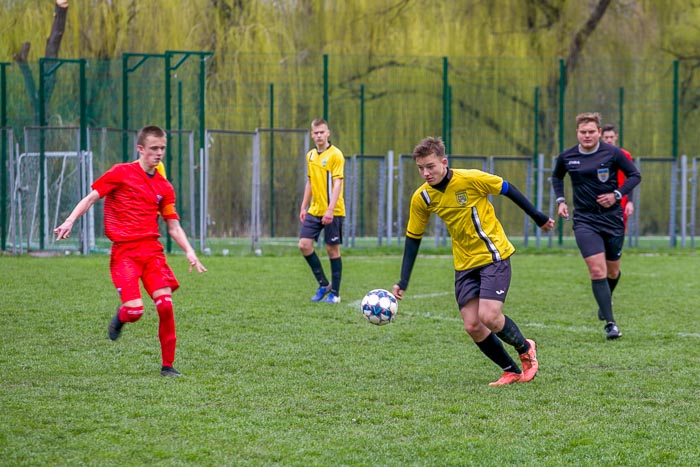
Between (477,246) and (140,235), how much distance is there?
2.25 meters

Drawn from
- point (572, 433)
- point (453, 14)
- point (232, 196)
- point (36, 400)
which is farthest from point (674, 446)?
point (453, 14)

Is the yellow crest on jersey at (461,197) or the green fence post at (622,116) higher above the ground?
the green fence post at (622,116)

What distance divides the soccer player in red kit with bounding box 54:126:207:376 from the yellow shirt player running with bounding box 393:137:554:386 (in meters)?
1.53

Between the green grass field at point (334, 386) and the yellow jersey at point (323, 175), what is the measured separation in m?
1.04

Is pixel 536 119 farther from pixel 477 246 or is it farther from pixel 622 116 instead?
Answer: pixel 477 246

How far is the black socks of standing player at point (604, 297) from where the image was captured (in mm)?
8312

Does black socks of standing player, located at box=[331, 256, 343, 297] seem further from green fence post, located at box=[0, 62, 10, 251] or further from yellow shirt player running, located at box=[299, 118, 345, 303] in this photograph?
green fence post, located at box=[0, 62, 10, 251]

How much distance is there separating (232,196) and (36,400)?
13262 mm

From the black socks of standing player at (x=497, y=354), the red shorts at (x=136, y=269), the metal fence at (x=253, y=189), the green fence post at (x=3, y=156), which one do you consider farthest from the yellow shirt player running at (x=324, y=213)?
the green fence post at (x=3, y=156)

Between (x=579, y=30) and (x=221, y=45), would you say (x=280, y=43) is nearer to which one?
(x=221, y=45)

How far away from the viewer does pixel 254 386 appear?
19.8 feet

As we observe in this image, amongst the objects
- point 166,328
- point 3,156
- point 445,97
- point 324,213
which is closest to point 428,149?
point 166,328

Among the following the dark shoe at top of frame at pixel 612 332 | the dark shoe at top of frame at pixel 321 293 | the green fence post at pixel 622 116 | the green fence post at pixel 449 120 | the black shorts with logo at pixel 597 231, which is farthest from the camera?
the green fence post at pixel 622 116

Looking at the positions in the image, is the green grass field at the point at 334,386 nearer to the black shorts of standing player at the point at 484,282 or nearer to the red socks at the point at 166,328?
the red socks at the point at 166,328
